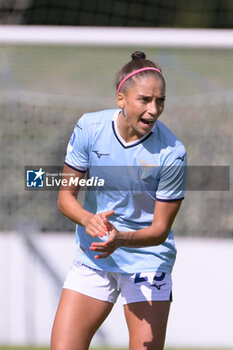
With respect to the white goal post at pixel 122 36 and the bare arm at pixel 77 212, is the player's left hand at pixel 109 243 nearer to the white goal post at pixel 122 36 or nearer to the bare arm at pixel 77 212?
the bare arm at pixel 77 212

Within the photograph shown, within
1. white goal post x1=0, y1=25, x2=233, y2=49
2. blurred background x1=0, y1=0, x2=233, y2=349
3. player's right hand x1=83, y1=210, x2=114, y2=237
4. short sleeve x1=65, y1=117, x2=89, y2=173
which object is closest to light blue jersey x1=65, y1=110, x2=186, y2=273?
short sleeve x1=65, y1=117, x2=89, y2=173

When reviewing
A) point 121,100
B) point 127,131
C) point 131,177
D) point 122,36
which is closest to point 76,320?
point 131,177

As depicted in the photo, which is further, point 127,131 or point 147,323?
point 127,131

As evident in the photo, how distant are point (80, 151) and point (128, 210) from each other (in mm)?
349

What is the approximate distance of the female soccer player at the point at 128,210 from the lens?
3312mm

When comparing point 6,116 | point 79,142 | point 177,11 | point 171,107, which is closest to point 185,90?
point 171,107

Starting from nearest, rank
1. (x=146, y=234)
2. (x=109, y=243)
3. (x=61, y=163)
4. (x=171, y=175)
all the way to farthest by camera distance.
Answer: (x=109, y=243), (x=146, y=234), (x=171, y=175), (x=61, y=163)

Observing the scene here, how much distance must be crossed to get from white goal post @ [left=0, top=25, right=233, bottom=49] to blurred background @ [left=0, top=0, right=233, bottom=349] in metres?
0.10

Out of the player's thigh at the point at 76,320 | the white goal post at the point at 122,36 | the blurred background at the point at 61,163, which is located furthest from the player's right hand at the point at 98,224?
the blurred background at the point at 61,163

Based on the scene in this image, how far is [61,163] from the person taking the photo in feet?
19.2

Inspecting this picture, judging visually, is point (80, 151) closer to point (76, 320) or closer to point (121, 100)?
point (121, 100)

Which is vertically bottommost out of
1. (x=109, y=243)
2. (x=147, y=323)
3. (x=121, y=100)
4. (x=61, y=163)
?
(x=147, y=323)

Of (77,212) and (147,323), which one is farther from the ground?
(77,212)

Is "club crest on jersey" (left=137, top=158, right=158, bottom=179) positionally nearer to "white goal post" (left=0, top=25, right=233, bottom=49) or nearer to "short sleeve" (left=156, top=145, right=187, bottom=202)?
"short sleeve" (left=156, top=145, right=187, bottom=202)
